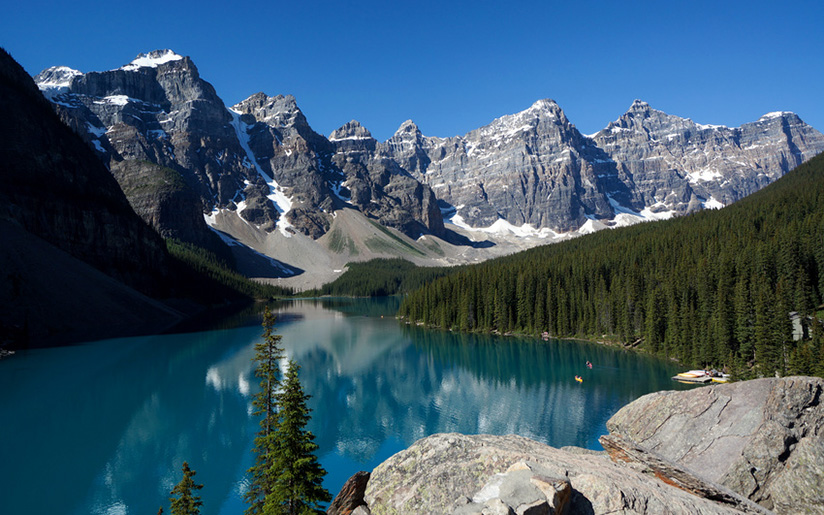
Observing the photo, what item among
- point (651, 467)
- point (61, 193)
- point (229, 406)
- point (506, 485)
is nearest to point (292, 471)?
point (506, 485)

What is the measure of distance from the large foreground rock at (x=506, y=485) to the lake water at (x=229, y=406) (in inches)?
794

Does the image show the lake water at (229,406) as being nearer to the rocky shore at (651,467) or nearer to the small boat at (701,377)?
the small boat at (701,377)

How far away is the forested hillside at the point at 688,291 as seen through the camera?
1811 inches

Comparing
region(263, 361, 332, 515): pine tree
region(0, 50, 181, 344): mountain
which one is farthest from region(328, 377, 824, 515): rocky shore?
region(0, 50, 181, 344): mountain

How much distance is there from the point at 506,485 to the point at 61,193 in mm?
135607

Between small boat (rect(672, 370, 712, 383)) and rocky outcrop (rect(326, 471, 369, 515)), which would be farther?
small boat (rect(672, 370, 712, 383))

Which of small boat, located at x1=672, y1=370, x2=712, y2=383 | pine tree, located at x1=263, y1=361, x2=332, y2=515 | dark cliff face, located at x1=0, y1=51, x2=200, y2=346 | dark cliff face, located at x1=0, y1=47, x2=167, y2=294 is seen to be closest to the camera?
pine tree, located at x1=263, y1=361, x2=332, y2=515

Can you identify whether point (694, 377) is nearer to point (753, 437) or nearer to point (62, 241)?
point (753, 437)

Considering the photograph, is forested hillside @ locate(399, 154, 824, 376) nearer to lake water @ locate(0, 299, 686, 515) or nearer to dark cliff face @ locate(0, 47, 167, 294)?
lake water @ locate(0, 299, 686, 515)

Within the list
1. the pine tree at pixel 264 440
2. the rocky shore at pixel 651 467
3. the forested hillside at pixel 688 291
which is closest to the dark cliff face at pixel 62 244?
the forested hillside at pixel 688 291

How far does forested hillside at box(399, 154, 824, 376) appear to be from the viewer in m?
46.0

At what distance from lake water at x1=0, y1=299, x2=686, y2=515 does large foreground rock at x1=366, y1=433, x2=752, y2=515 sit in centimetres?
2016

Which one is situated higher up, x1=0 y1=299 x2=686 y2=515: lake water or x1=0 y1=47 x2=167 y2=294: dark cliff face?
x1=0 y1=47 x2=167 y2=294: dark cliff face

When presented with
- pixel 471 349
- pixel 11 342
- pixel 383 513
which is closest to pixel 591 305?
pixel 471 349
